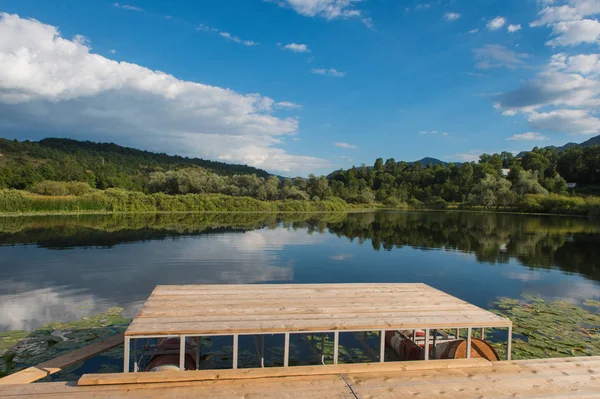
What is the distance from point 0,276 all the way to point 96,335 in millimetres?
7184

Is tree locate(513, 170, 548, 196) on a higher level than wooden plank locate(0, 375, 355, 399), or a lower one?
higher

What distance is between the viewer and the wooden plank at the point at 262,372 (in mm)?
3631

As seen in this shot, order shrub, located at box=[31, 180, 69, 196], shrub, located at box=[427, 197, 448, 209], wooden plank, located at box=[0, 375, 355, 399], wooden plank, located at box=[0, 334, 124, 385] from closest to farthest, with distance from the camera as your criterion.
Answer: wooden plank, located at box=[0, 375, 355, 399] → wooden plank, located at box=[0, 334, 124, 385] → shrub, located at box=[31, 180, 69, 196] → shrub, located at box=[427, 197, 448, 209]

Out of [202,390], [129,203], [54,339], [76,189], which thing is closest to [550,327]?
[202,390]

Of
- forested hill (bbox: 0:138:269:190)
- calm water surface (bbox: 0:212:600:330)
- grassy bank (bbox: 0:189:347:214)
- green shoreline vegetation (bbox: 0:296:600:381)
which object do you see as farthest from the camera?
forested hill (bbox: 0:138:269:190)

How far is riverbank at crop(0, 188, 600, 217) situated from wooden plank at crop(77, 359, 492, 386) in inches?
1440

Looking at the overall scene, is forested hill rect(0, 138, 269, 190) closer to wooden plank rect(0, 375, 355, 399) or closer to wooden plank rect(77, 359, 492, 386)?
wooden plank rect(0, 375, 355, 399)

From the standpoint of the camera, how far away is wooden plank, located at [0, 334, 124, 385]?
164 inches

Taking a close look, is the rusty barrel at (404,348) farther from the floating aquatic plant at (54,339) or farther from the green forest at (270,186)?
the green forest at (270,186)

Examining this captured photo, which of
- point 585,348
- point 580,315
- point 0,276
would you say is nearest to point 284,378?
point 585,348

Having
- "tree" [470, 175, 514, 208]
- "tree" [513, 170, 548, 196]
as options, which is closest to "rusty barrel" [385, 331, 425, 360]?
"tree" [470, 175, 514, 208]

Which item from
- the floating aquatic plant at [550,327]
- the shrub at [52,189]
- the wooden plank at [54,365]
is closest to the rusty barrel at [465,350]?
the floating aquatic plant at [550,327]

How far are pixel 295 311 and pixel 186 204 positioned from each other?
42.3 m

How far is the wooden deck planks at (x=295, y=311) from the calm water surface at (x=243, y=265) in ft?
13.2
